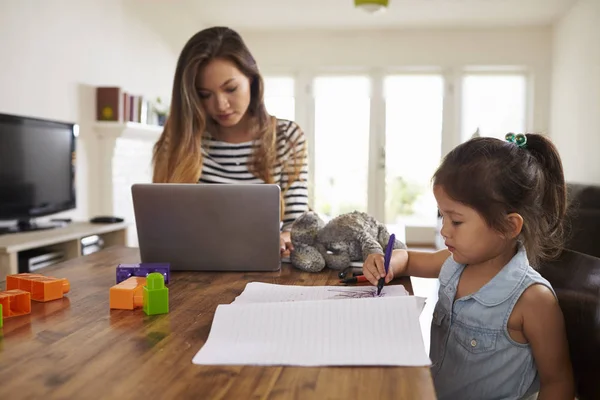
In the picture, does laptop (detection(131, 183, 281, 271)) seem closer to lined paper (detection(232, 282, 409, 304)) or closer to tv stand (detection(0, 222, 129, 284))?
lined paper (detection(232, 282, 409, 304))

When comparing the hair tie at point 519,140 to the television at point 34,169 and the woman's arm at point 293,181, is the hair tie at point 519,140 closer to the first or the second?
the woman's arm at point 293,181

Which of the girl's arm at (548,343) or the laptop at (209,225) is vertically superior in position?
the laptop at (209,225)

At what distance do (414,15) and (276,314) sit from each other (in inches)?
220

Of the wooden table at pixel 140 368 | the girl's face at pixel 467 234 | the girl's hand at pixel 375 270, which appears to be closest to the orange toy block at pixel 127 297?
the wooden table at pixel 140 368

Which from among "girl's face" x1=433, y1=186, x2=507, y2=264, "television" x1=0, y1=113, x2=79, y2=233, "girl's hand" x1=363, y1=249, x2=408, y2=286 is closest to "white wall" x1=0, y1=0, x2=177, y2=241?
"television" x1=0, y1=113, x2=79, y2=233

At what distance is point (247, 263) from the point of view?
126cm

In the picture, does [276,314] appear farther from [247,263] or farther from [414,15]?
[414,15]

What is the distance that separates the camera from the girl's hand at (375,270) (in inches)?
42.6

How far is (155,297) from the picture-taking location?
3.01 ft

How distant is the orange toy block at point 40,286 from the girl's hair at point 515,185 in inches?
26.5

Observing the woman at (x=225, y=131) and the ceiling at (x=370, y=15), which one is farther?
the ceiling at (x=370, y=15)

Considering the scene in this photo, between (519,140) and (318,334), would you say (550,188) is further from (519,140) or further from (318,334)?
(318,334)

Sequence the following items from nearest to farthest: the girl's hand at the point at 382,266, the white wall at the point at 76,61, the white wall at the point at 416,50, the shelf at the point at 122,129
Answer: the girl's hand at the point at 382,266, the white wall at the point at 76,61, the shelf at the point at 122,129, the white wall at the point at 416,50

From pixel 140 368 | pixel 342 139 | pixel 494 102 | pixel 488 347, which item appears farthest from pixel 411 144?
pixel 140 368
